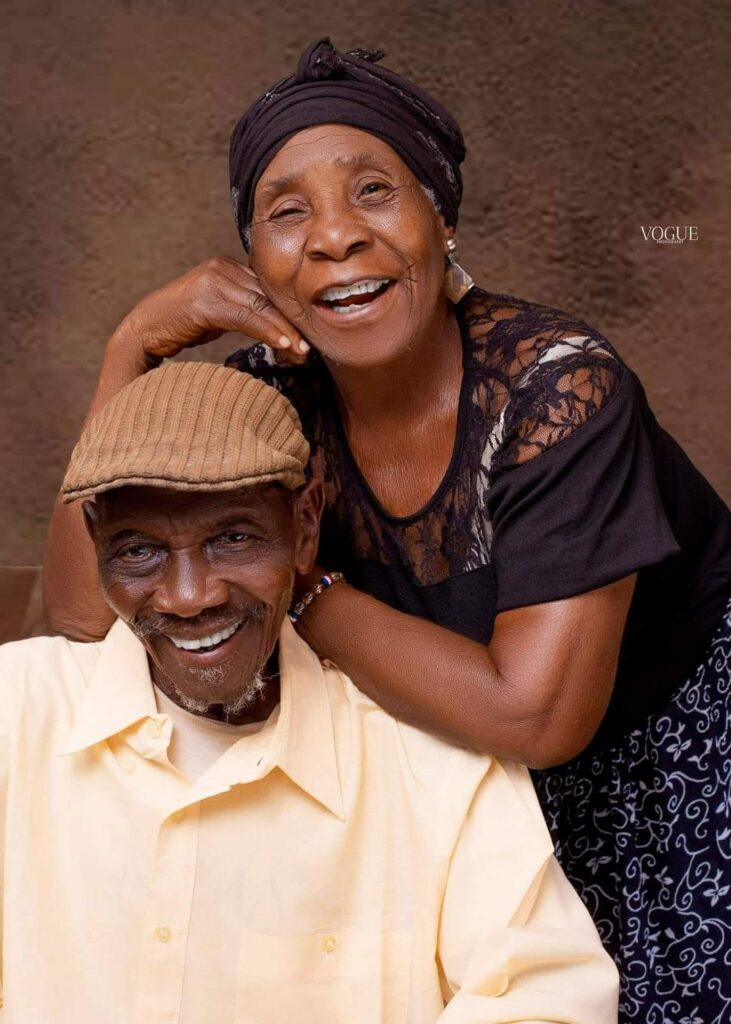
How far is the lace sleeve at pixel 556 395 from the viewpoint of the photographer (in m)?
2.09

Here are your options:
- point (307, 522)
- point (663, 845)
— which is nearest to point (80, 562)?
point (307, 522)

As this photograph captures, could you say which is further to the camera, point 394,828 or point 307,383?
point 307,383

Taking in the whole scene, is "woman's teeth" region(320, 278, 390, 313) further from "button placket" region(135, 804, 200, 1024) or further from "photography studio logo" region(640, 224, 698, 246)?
"photography studio logo" region(640, 224, 698, 246)

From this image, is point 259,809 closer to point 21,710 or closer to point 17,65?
point 21,710

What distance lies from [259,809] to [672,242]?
2.54 meters

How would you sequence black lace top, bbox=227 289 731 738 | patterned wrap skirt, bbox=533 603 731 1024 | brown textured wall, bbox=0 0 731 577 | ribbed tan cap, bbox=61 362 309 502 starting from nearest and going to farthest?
ribbed tan cap, bbox=61 362 309 502
black lace top, bbox=227 289 731 738
patterned wrap skirt, bbox=533 603 731 1024
brown textured wall, bbox=0 0 731 577

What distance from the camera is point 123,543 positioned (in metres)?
1.82

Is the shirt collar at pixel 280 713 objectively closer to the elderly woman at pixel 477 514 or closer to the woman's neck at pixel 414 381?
the elderly woman at pixel 477 514

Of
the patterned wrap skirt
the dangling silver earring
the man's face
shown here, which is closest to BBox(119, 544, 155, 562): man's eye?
the man's face

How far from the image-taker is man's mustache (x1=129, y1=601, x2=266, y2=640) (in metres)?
1.82

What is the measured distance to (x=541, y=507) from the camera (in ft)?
6.79

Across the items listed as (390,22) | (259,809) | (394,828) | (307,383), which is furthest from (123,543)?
(390,22)

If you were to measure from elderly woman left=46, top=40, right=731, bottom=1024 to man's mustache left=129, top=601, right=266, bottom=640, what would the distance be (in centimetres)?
25

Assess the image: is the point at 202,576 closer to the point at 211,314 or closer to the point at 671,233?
the point at 211,314
